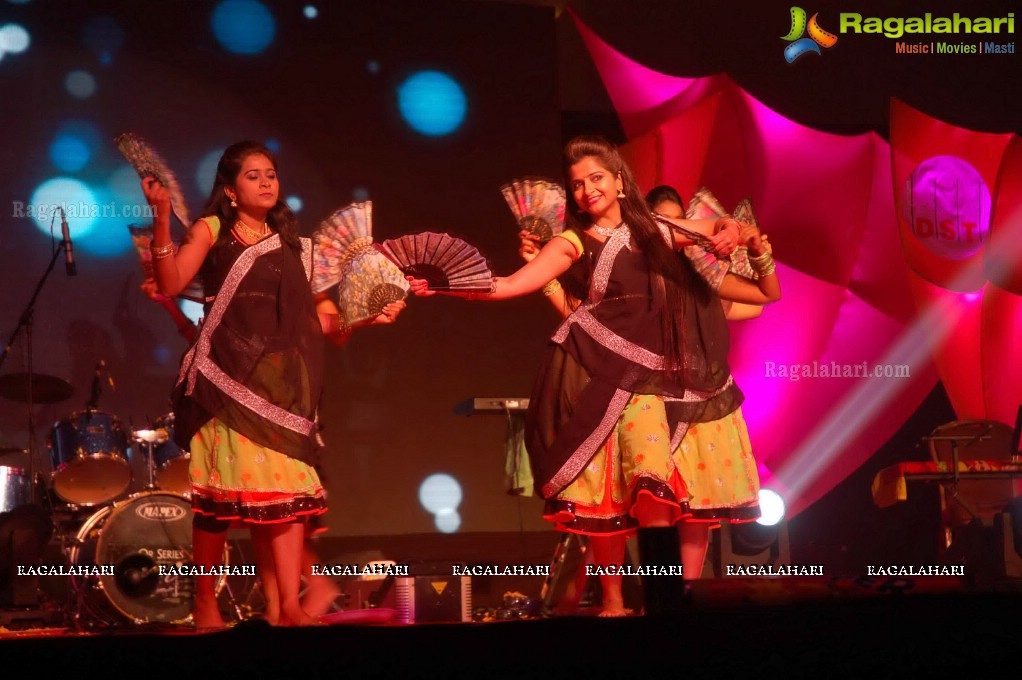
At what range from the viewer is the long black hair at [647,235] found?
12.7 feet

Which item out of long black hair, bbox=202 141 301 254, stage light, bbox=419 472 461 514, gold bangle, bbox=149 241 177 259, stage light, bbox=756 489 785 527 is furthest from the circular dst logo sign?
gold bangle, bbox=149 241 177 259

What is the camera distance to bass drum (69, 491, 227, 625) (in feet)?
16.1

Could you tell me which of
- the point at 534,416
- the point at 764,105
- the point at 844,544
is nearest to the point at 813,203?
the point at 764,105

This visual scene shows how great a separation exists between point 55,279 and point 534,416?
3156 mm

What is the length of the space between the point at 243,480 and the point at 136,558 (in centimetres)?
179

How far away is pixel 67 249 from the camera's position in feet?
18.0

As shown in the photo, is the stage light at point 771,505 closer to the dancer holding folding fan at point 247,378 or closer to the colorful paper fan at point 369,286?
the colorful paper fan at point 369,286

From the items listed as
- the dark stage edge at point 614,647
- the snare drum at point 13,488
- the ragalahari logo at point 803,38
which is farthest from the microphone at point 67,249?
the ragalahari logo at point 803,38

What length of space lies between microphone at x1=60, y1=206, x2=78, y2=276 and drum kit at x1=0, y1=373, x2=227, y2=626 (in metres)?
0.51

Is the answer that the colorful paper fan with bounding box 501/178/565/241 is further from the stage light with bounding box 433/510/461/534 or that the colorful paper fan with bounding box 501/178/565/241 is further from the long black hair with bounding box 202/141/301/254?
the stage light with bounding box 433/510/461/534

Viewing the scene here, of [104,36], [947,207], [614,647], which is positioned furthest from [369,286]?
[947,207]

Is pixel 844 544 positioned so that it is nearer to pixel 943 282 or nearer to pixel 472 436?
pixel 943 282

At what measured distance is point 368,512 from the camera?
623 centimetres

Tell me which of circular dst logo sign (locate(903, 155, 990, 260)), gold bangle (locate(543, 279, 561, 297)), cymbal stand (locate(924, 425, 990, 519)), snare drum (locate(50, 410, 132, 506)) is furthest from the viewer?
circular dst logo sign (locate(903, 155, 990, 260))
